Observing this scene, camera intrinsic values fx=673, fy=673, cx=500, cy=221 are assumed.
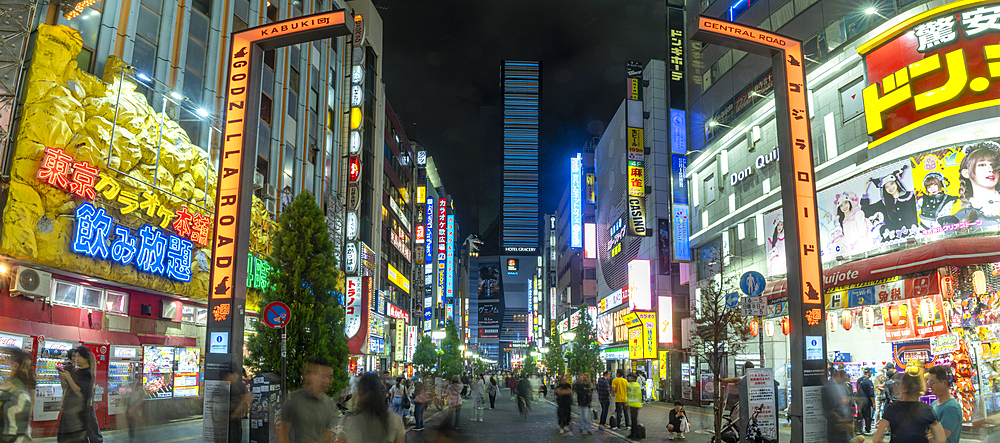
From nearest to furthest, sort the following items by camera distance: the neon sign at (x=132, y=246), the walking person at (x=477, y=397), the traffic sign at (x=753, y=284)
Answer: the traffic sign at (x=753, y=284) → the neon sign at (x=132, y=246) → the walking person at (x=477, y=397)

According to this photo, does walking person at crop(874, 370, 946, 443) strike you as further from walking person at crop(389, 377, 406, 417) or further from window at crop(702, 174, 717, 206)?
window at crop(702, 174, 717, 206)

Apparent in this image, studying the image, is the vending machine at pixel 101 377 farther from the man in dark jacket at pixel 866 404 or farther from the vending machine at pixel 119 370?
the man in dark jacket at pixel 866 404

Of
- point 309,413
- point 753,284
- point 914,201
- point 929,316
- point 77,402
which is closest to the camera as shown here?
point 309,413

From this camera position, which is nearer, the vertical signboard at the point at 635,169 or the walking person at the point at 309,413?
the walking person at the point at 309,413

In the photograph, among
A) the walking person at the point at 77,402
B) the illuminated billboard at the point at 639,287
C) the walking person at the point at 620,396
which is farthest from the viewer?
the illuminated billboard at the point at 639,287

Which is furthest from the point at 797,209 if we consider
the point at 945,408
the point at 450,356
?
the point at 450,356

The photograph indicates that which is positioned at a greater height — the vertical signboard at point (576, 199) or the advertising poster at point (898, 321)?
the vertical signboard at point (576, 199)

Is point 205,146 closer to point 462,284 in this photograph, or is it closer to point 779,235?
point 779,235

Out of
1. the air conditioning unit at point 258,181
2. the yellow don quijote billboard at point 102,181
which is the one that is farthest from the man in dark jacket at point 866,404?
the air conditioning unit at point 258,181

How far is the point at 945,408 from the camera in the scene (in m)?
6.20

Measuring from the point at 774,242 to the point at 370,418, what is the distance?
24.0 meters

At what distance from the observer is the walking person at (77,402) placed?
23.6 feet

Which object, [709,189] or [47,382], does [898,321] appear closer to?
[709,189]

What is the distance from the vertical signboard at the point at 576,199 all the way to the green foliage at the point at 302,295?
5605 cm
